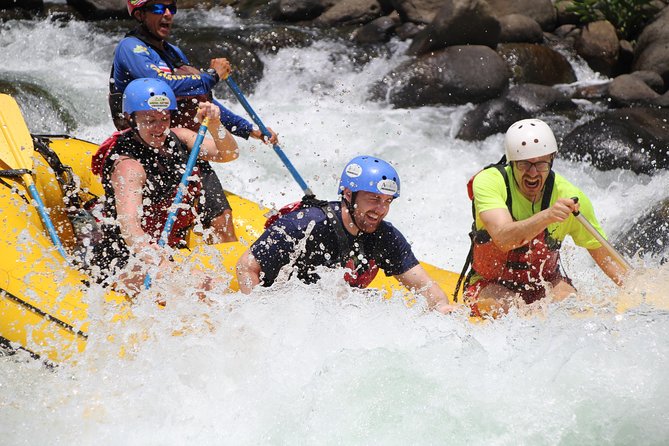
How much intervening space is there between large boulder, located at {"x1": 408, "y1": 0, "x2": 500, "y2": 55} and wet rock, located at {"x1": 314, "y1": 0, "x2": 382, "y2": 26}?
1.68 m

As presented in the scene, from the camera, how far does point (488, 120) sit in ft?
32.5

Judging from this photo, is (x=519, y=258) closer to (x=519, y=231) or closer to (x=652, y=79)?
(x=519, y=231)

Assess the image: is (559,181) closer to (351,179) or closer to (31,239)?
(351,179)

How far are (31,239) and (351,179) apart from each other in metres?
1.66

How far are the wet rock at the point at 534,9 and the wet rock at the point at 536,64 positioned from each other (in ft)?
3.27

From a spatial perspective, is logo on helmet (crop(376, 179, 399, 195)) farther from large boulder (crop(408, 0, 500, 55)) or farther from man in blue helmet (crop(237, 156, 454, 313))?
large boulder (crop(408, 0, 500, 55))

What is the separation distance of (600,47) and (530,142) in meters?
7.76

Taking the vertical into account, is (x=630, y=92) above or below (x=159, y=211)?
below

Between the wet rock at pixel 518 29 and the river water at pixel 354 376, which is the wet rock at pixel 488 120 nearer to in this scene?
the wet rock at pixel 518 29

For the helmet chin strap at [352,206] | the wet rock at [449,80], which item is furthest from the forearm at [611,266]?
the wet rock at [449,80]

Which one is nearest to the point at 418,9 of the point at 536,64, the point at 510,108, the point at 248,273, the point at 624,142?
the point at 536,64

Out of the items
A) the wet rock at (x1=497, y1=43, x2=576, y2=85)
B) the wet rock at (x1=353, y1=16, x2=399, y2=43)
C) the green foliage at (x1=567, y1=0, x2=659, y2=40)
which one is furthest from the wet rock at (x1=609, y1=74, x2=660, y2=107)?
the wet rock at (x1=353, y1=16, x2=399, y2=43)

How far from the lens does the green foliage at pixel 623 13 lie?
11953 mm

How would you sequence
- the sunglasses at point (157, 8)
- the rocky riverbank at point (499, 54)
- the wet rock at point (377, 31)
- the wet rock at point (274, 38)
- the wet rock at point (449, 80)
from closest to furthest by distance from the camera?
the sunglasses at point (157, 8), the rocky riverbank at point (499, 54), the wet rock at point (449, 80), the wet rock at point (274, 38), the wet rock at point (377, 31)
